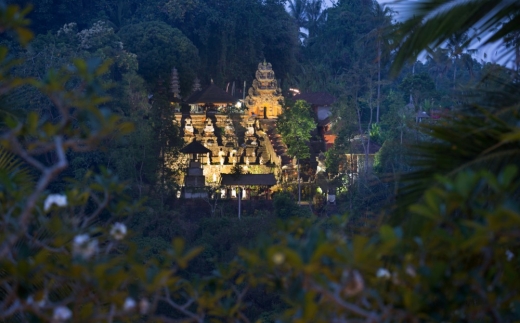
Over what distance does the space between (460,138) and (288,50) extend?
2472cm

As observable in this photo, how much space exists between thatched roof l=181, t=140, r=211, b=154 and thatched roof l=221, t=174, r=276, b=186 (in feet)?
3.10

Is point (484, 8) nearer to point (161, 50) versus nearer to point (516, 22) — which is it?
point (516, 22)

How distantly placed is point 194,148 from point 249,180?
1684 millimetres

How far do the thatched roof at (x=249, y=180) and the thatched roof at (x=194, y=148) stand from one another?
944 millimetres

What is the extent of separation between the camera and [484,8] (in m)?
3.17

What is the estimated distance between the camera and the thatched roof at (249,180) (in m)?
19.4

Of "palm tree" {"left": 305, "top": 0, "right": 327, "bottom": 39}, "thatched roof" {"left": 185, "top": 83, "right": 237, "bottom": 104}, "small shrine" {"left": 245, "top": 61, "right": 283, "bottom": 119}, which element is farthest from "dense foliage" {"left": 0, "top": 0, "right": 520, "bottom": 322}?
"palm tree" {"left": 305, "top": 0, "right": 327, "bottom": 39}

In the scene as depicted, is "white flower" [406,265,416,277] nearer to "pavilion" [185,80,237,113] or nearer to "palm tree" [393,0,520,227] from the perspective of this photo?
"palm tree" [393,0,520,227]

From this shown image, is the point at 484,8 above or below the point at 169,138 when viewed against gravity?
above

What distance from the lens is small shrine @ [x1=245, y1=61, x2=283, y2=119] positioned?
889 inches

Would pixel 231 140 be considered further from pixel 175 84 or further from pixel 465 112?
pixel 465 112

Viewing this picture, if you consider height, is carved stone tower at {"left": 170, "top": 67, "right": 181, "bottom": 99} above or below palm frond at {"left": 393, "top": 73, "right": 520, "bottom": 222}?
above

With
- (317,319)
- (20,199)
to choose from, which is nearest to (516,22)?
(317,319)

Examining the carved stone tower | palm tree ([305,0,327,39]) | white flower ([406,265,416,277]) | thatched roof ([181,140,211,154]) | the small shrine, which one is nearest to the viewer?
white flower ([406,265,416,277])
